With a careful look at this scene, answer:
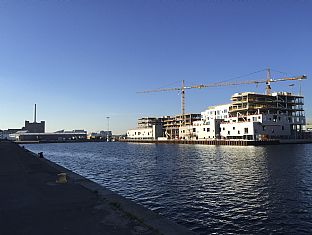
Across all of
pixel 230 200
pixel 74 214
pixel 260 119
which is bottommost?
pixel 230 200

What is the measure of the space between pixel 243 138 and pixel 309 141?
34.3 meters

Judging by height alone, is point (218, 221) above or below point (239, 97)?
below

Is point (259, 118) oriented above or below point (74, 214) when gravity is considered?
above

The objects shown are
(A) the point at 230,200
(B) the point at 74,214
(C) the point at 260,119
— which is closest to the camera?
(B) the point at 74,214

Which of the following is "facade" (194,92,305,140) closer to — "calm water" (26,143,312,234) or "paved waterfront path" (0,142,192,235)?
"calm water" (26,143,312,234)

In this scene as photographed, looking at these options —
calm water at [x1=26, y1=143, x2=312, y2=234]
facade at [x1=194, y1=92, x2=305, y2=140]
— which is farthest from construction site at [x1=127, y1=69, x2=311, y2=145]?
calm water at [x1=26, y1=143, x2=312, y2=234]

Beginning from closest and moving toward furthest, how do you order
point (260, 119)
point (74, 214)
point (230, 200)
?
point (74, 214) < point (230, 200) < point (260, 119)

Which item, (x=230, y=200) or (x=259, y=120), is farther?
(x=259, y=120)

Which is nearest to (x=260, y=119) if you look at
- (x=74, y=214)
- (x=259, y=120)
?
(x=259, y=120)

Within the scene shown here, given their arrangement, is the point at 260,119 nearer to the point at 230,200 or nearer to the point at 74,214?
the point at 230,200

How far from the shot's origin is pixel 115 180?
120 feet

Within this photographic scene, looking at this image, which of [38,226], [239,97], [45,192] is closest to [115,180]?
[45,192]

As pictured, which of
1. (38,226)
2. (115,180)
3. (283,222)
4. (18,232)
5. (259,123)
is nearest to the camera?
(18,232)

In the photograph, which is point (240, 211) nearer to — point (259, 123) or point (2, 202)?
point (2, 202)
